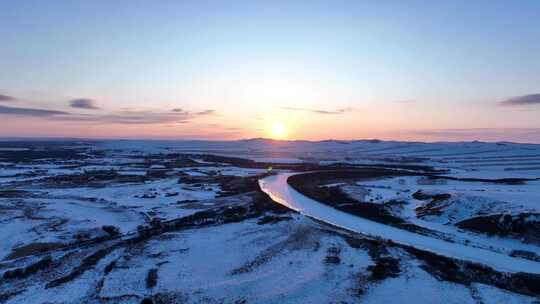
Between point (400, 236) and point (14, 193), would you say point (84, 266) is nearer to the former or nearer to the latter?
point (400, 236)

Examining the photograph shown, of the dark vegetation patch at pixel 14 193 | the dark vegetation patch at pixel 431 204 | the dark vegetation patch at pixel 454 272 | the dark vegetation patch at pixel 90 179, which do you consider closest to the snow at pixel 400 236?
the dark vegetation patch at pixel 454 272

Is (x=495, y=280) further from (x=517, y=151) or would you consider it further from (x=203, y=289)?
(x=517, y=151)

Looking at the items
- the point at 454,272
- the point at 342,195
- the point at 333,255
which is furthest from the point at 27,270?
the point at 342,195

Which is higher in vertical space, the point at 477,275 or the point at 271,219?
the point at 271,219

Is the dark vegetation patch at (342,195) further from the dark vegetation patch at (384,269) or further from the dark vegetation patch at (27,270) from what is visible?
the dark vegetation patch at (27,270)

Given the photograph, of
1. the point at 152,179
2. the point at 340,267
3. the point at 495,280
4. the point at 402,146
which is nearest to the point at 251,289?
the point at 340,267

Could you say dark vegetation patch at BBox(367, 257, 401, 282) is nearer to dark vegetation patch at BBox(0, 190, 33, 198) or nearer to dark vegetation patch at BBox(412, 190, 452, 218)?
dark vegetation patch at BBox(412, 190, 452, 218)

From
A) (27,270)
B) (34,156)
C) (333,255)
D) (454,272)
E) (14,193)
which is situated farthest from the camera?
(34,156)

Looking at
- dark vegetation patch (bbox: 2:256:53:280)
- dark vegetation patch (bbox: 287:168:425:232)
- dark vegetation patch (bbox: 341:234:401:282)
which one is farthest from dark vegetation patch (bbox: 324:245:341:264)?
Answer: dark vegetation patch (bbox: 2:256:53:280)

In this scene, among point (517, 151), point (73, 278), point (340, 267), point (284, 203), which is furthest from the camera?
→ point (517, 151)
